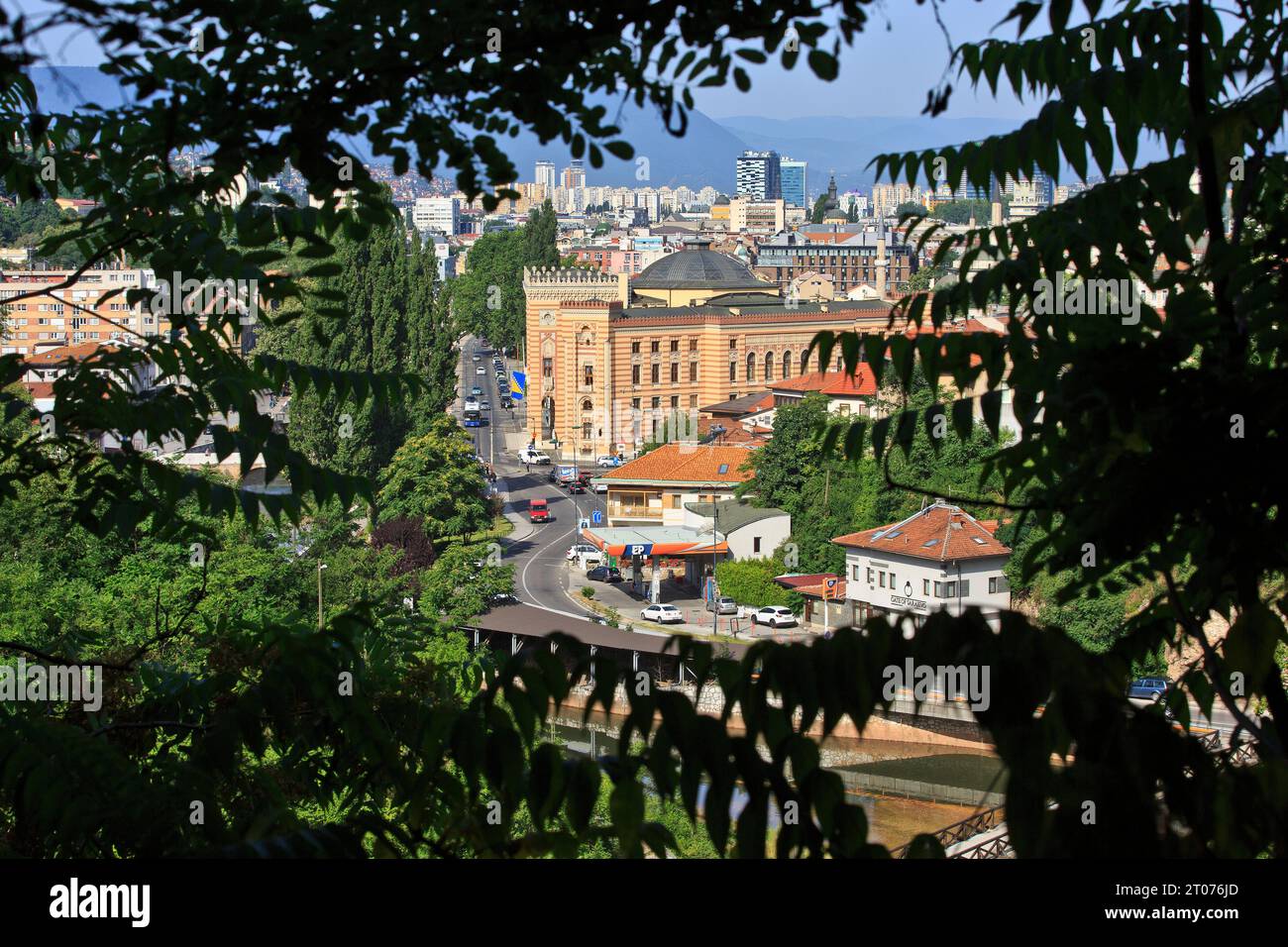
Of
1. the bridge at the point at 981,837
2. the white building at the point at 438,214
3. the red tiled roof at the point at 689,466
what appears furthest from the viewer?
the white building at the point at 438,214

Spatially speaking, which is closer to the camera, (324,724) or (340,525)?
(324,724)

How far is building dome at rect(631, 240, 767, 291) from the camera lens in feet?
139

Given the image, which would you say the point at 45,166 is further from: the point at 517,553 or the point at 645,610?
the point at 517,553

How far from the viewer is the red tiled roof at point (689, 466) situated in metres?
26.1

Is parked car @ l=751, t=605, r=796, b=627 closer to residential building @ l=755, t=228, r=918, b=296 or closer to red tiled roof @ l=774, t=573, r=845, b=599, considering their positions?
red tiled roof @ l=774, t=573, r=845, b=599

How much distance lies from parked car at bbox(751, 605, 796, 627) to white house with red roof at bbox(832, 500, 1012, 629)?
1.40m

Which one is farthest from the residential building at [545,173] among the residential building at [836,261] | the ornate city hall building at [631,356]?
the ornate city hall building at [631,356]

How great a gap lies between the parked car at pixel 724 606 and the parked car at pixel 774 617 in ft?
1.52

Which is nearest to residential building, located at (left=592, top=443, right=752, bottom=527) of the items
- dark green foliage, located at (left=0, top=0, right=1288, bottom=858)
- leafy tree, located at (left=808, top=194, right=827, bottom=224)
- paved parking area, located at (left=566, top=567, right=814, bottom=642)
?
paved parking area, located at (left=566, top=567, right=814, bottom=642)

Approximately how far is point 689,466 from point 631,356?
10.7m

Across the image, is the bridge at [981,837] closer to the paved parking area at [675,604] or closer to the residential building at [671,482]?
the paved parking area at [675,604]
